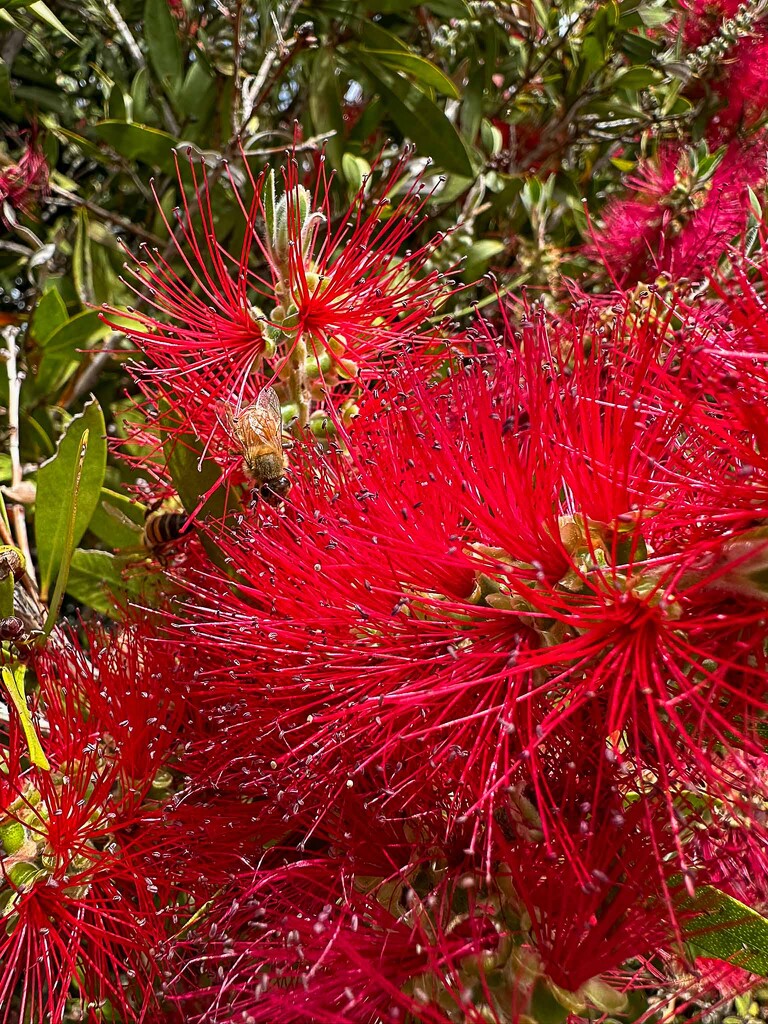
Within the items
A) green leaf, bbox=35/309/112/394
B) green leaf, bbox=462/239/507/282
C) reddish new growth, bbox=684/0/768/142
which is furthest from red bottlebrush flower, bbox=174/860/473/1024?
reddish new growth, bbox=684/0/768/142

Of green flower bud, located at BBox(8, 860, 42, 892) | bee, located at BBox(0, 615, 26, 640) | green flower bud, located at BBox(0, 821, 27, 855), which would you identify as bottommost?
green flower bud, located at BBox(8, 860, 42, 892)

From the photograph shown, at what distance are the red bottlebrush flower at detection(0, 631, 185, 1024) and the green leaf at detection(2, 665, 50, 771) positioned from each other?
0.08ft

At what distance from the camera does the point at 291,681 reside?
0.84m

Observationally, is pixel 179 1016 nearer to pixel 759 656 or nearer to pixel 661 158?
pixel 759 656

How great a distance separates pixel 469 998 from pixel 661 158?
6.00ft

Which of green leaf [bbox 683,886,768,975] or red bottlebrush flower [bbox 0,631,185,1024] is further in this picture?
red bottlebrush flower [bbox 0,631,185,1024]

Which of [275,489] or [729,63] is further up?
[729,63]

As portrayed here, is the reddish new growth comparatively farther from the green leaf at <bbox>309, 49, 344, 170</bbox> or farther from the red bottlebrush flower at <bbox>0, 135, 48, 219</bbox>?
the red bottlebrush flower at <bbox>0, 135, 48, 219</bbox>

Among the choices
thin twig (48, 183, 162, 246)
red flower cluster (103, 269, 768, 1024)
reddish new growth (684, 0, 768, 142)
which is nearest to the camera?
red flower cluster (103, 269, 768, 1024)

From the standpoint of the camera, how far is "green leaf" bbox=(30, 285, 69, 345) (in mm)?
1501

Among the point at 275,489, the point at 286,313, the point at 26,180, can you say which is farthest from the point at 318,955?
the point at 26,180

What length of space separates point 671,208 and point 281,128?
95 cm

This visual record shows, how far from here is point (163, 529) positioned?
3.59ft

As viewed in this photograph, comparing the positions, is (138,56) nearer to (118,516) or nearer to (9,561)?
(118,516)
